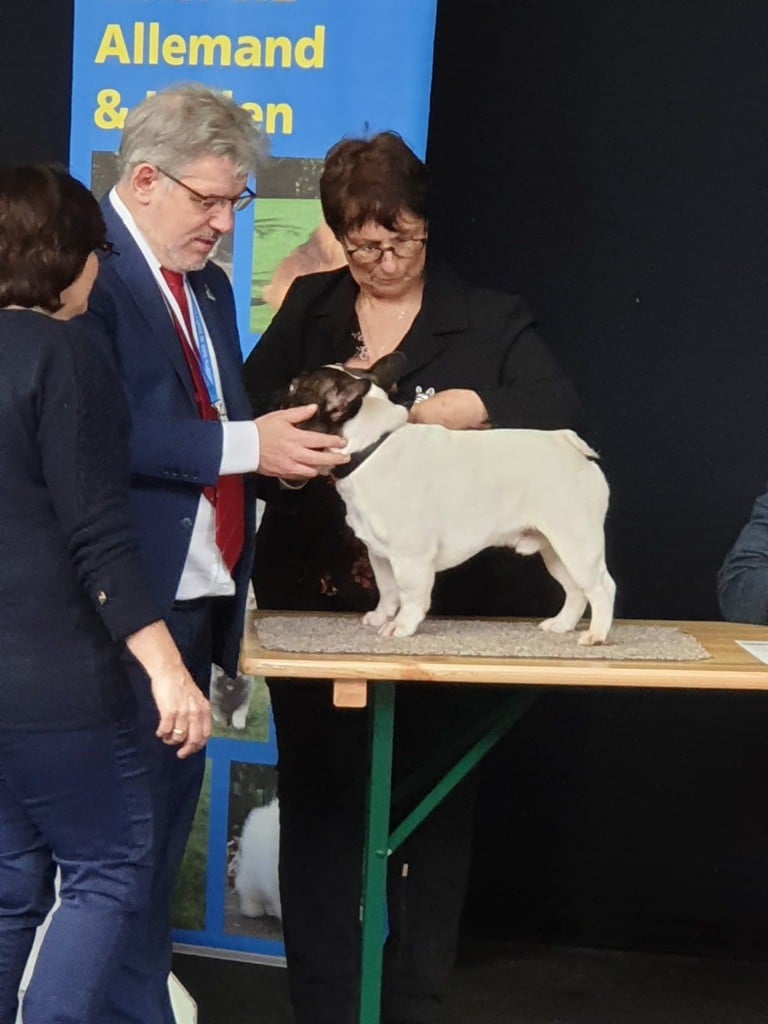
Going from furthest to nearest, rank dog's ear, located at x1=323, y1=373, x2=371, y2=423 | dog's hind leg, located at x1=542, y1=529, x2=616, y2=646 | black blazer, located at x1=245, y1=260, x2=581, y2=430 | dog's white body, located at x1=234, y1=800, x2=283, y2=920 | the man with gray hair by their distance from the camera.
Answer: dog's white body, located at x1=234, y1=800, x2=283, y2=920 < black blazer, located at x1=245, y1=260, x2=581, y2=430 < dog's hind leg, located at x1=542, y1=529, x2=616, y2=646 < dog's ear, located at x1=323, y1=373, x2=371, y2=423 < the man with gray hair

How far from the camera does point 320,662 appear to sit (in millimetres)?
1854

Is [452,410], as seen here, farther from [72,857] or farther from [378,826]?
[72,857]

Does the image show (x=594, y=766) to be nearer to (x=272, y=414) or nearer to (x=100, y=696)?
(x=272, y=414)

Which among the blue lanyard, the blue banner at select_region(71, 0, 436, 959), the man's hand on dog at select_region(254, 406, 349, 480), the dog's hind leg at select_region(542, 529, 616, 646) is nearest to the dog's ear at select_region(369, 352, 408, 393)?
the man's hand on dog at select_region(254, 406, 349, 480)

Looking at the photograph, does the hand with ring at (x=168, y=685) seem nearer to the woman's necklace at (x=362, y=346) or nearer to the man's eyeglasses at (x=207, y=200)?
the man's eyeglasses at (x=207, y=200)

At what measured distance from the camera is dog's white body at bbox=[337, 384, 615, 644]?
197 centimetres

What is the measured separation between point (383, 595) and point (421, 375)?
14.0 inches

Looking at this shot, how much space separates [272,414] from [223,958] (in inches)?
56.2

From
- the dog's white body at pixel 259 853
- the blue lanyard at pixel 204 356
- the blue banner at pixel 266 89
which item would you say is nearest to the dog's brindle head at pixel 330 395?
the blue lanyard at pixel 204 356

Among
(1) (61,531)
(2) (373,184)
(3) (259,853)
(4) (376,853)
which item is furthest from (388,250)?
(3) (259,853)

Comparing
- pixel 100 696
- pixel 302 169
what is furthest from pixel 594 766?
pixel 100 696

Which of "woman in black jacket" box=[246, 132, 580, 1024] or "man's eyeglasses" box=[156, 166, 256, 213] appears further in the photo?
"woman in black jacket" box=[246, 132, 580, 1024]

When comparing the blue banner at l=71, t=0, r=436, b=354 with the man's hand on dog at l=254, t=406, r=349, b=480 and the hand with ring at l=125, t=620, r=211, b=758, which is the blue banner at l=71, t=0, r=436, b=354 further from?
the hand with ring at l=125, t=620, r=211, b=758

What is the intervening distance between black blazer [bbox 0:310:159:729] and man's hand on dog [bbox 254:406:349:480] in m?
0.31
